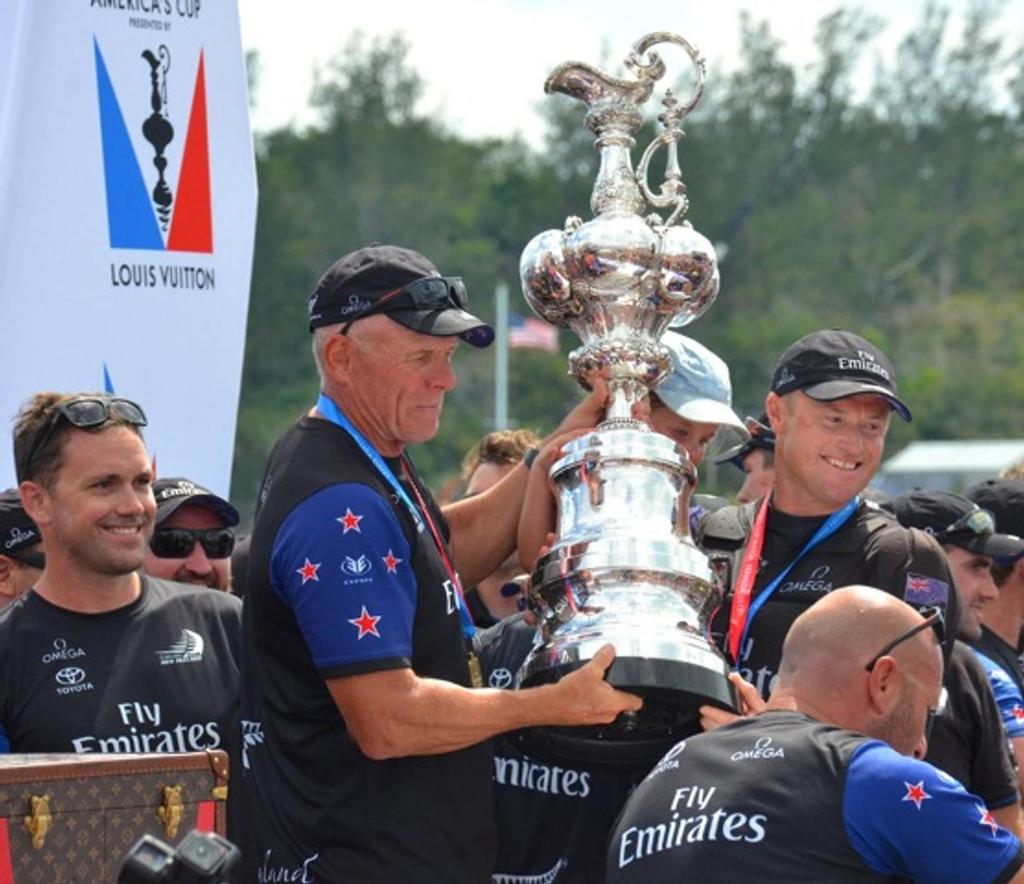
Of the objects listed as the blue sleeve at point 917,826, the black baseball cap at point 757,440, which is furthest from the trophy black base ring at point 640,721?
the black baseball cap at point 757,440

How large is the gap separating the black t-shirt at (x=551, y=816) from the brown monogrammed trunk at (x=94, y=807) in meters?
1.11

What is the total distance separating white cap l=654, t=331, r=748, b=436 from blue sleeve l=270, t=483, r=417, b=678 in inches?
53.3


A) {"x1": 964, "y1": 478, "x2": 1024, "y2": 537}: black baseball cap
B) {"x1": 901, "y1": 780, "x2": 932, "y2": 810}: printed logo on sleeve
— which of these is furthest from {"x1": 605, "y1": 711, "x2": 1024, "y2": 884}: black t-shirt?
{"x1": 964, "y1": 478, "x2": 1024, "y2": 537}: black baseball cap

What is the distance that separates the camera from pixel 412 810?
4535 millimetres

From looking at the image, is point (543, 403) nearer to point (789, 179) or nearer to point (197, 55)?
point (789, 179)

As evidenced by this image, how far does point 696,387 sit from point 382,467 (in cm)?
135

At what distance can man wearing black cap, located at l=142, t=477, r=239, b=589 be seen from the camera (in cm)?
634

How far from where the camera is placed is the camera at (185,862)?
2.86 m

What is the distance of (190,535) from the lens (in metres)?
6.48

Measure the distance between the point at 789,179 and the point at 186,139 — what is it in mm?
74532

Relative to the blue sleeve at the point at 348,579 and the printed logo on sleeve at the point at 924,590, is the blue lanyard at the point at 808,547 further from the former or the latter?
the blue sleeve at the point at 348,579

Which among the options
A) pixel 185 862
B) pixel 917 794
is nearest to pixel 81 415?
pixel 917 794

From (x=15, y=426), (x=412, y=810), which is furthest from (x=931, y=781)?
(x=15, y=426)

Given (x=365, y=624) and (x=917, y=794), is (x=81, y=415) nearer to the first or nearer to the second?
(x=365, y=624)
